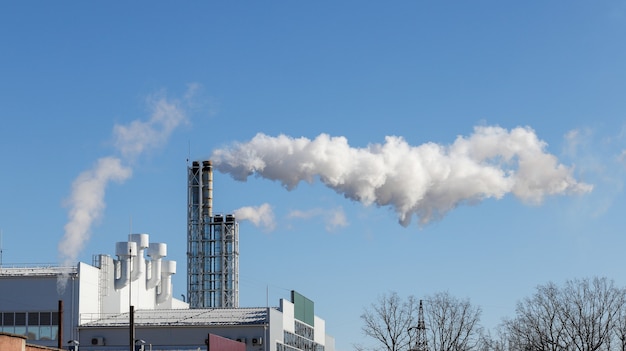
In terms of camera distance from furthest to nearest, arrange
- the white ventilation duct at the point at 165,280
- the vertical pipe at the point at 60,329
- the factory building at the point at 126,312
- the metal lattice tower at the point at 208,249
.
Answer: the metal lattice tower at the point at 208,249, the white ventilation duct at the point at 165,280, the factory building at the point at 126,312, the vertical pipe at the point at 60,329

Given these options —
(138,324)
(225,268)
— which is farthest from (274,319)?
(225,268)

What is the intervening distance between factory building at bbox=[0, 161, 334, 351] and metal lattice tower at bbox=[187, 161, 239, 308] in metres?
16.1

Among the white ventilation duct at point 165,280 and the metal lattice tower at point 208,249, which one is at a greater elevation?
the metal lattice tower at point 208,249

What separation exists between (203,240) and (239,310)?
30.4 m

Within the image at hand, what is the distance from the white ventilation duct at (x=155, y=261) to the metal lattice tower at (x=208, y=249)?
1984cm

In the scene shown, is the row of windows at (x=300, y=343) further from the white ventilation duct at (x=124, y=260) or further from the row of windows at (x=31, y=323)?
the row of windows at (x=31, y=323)

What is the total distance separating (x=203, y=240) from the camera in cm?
12038

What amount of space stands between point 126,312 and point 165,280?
973 cm

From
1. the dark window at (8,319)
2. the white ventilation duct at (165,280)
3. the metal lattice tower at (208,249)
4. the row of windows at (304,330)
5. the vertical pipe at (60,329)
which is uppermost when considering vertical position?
the metal lattice tower at (208,249)

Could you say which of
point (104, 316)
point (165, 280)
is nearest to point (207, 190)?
point (165, 280)

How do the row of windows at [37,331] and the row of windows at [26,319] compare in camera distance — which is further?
the row of windows at [26,319]

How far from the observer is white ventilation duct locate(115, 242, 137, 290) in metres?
92.3

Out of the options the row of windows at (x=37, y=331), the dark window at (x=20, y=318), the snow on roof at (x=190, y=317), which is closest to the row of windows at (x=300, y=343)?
the snow on roof at (x=190, y=317)

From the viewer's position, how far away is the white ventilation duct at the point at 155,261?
99.0 meters
